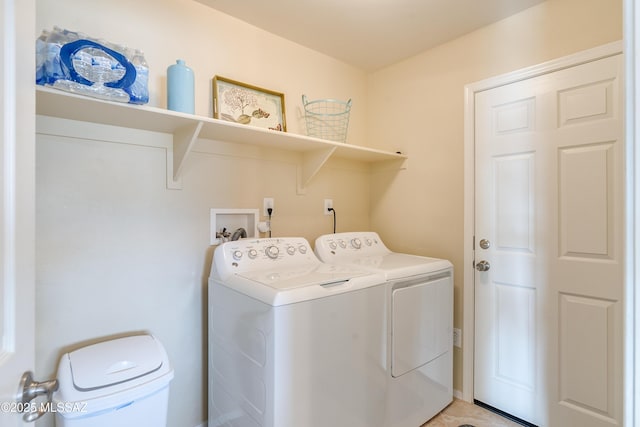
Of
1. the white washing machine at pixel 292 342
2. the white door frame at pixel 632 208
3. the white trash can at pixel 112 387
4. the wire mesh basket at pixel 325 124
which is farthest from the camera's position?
the wire mesh basket at pixel 325 124

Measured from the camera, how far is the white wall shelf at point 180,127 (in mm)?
1203

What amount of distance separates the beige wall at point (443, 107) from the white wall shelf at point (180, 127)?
0.39 m

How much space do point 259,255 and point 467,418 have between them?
1585 millimetres

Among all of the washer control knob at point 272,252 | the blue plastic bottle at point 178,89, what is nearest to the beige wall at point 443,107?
the washer control knob at point 272,252

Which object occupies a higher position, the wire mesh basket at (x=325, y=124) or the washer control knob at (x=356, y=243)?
the wire mesh basket at (x=325, y=124)

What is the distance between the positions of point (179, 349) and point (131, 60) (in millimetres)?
1423

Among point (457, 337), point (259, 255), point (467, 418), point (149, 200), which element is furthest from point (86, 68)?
point (467, 418)

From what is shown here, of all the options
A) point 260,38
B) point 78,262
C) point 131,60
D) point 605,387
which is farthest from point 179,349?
point 605,387

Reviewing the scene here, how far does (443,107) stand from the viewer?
217cm

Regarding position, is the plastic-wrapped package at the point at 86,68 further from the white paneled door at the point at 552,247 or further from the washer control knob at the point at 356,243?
the white paneled door at the point at 552,247

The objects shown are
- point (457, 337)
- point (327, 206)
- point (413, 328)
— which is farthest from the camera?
point (327, 206)

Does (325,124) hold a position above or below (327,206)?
above

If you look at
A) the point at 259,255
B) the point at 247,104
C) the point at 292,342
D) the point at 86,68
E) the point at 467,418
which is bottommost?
the point at 467,418

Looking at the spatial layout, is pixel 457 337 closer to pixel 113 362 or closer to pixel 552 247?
pixel 552 247
